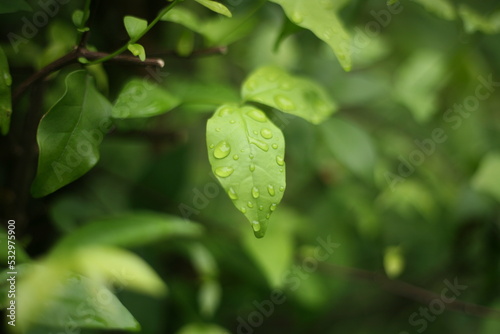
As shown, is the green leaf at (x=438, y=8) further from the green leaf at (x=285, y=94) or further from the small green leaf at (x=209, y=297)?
the small green leaf at (x=209, y=297)

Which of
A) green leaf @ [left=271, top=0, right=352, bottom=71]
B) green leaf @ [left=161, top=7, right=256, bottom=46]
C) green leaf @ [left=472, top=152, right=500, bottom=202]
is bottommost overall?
green leaf @ [left=472, top=152, right=500, bottom=202]

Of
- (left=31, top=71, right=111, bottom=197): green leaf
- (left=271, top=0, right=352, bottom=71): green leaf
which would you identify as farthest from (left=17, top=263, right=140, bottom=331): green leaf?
(left=271, top=0, right=352, bottom=71): green leaf

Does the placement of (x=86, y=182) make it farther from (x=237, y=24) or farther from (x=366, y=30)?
(x=366, y=30)

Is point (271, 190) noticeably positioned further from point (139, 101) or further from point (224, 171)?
point (139, 101)

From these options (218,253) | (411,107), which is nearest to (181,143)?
(218,253)

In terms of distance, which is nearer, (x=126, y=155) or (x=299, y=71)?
(x=299, y=71)

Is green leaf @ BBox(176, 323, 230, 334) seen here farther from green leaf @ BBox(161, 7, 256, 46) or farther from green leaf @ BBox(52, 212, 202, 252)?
green leaf @ BBox(161, 7, 256, 46)

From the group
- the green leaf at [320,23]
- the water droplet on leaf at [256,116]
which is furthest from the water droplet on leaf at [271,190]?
the green leaf at [320,23]
